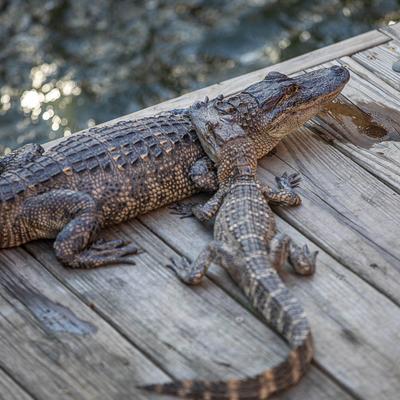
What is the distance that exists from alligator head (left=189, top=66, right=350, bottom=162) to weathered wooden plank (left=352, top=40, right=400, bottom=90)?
51 centimetres

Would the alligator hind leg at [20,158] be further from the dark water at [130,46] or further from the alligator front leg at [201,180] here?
the dark water at [130,46]

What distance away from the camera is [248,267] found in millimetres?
3291

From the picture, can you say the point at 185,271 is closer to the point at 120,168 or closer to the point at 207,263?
the point at 207,263

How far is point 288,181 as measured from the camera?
4.04 metres

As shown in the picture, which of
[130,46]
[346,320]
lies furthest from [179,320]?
[130,46]

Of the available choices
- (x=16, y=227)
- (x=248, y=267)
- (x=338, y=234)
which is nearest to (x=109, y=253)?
(x=16, y=227)

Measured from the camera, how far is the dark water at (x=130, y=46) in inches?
286

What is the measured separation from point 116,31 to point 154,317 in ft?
16.8

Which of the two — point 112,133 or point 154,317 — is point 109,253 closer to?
point 154,317

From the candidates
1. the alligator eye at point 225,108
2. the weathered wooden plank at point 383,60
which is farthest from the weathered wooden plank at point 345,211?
the weathered wooden plank at point 383,60

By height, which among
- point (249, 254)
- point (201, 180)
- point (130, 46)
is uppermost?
point (249, 254)

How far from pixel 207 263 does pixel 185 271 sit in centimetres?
10

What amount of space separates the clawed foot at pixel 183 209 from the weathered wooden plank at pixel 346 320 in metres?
0.13

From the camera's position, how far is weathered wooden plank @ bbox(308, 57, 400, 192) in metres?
4.18
